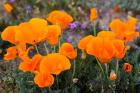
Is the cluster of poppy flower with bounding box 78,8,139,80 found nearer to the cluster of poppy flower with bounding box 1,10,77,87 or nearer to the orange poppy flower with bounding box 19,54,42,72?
the cluster of poppy flower with bounding box 1,10,77,87

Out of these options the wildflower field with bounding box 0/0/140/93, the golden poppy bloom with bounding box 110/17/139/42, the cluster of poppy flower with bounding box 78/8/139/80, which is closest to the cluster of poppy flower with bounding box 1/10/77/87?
the wildflower field with bounding box 0/0/140/93

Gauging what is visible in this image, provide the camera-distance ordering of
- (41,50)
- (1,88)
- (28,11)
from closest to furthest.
Answer: (1,88) < (41,50) < (28,11)

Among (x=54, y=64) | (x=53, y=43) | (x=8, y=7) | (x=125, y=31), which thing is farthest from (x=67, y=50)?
(x=8, y=7)

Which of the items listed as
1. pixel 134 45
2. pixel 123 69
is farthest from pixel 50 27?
pixel 134 45

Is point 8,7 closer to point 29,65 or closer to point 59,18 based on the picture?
point 59,18

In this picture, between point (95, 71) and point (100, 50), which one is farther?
point (95, 71)

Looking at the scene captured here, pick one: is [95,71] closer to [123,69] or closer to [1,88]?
[123,69]

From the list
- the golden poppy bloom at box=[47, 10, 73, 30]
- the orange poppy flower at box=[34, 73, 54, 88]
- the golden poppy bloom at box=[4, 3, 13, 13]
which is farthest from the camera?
the golden poppy bloom at box=[4, 3, 13, 13]

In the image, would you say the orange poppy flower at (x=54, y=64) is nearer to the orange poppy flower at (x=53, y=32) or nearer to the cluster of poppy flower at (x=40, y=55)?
the cluster of poppy flower at (x=40, y=55)
